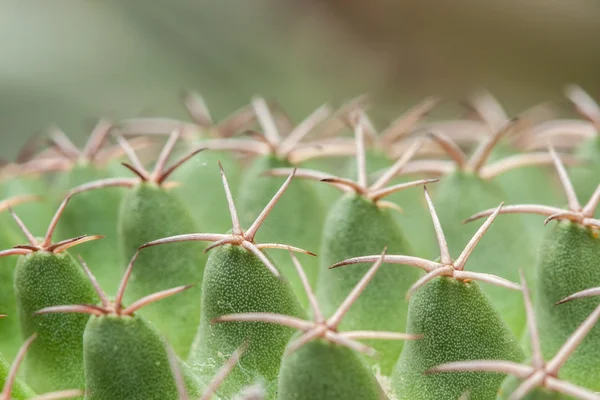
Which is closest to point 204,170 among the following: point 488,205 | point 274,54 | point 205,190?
point 205,190

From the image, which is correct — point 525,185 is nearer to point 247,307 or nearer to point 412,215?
point 412,215

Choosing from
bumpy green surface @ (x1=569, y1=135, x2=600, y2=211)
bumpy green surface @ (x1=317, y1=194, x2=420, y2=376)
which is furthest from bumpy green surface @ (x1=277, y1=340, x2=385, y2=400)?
bumpy green surface @ (x1=569, y1=135, x2=600, y2=211)

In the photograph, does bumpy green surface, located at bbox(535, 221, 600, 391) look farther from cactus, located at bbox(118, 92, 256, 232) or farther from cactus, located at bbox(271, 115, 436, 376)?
cactus, located at bbox(118, 92, 256, 232)

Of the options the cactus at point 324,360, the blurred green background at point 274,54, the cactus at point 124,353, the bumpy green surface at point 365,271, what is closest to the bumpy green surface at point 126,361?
the cactus at point 124,353

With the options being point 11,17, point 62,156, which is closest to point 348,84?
point 11,17

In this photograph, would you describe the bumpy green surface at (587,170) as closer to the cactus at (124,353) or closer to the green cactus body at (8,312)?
the cactus at (124,353)

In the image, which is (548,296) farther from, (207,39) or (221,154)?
(207,39)
